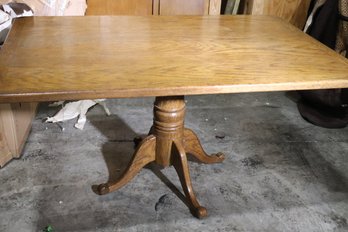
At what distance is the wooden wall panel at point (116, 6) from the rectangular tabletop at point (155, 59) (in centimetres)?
84

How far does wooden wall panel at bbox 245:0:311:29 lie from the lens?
2.64 m

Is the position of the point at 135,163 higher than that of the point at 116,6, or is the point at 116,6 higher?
the point at 116,6

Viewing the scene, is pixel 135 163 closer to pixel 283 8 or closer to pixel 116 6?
pixel 116 6

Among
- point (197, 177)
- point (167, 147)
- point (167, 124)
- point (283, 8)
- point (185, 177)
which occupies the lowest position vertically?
point (197, 177)

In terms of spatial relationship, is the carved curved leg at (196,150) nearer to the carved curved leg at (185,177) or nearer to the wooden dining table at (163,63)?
the wooden dining table at (163,63)

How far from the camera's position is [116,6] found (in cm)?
251

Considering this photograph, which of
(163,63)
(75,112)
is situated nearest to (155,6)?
(75,112)

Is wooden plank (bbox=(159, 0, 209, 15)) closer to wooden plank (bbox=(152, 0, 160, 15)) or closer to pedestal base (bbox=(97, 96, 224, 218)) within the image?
wooden plank (bbox=(152, 0, 160, 15))

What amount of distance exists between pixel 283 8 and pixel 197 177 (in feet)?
4.82

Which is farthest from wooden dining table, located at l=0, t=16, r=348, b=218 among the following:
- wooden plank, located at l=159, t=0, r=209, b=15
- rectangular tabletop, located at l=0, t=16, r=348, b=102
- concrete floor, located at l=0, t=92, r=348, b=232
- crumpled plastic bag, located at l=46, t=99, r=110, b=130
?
wooden plank, located at l=159, t=0, r=209, b=15

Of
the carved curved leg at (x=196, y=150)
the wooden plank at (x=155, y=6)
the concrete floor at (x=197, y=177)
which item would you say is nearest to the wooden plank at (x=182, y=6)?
the wooden plank at (x=155, y=6)

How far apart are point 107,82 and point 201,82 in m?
0.28

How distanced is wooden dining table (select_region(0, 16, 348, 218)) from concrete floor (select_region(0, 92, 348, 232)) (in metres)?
0.12

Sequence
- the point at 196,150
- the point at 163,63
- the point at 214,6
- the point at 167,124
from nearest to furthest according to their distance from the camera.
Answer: the point at 163,63
the point at 167,124
the point at 196,150
the point at 214,6
